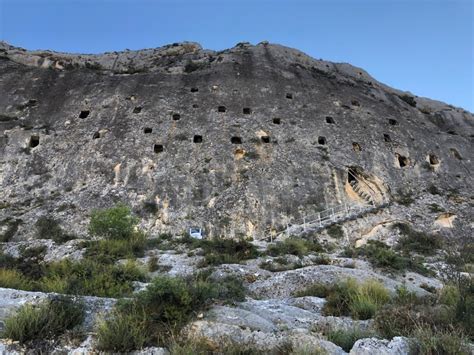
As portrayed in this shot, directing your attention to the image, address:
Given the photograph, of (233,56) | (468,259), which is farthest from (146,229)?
(233,56)

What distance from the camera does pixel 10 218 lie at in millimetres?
15875

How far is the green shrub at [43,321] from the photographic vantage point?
4910mm

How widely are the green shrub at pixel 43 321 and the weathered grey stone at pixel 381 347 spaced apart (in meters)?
3.05

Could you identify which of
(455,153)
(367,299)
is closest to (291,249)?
(367,299)

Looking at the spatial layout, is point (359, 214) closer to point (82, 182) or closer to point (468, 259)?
point (468, 259)

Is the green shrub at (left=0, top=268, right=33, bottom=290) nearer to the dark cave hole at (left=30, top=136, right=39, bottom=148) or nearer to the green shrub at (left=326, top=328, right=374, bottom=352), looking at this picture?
the green shrub at (left=326, top=328, right=374, bottom=352)

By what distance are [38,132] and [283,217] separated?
11.4 m

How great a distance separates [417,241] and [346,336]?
10.9 m

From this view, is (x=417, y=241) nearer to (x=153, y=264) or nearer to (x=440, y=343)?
(x=153, y=264)

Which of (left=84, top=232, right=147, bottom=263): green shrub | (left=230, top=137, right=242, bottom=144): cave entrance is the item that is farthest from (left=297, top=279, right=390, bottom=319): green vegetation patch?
(left=230, top=137, right=242, bottom=144): cave entrance

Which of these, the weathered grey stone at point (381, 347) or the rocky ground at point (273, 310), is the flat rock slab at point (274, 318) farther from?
the weathered grey stone at point (381, 347)

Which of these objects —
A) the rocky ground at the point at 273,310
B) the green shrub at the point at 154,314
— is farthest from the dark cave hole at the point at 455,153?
the green shrub at the point at 154,314

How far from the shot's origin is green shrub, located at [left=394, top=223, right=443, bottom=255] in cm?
1430

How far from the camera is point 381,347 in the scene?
4738mm
